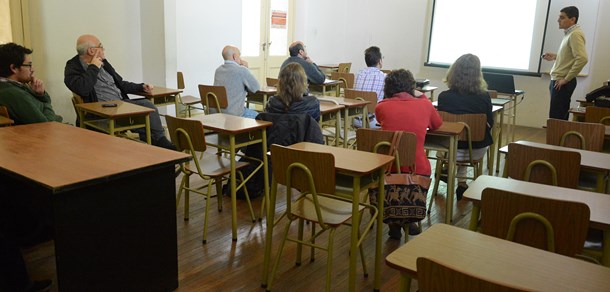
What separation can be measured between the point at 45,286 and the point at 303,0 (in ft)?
26.9

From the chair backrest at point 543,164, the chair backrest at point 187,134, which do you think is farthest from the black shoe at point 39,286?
the chair backrest at point 543,164

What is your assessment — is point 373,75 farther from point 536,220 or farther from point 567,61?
point 536,220

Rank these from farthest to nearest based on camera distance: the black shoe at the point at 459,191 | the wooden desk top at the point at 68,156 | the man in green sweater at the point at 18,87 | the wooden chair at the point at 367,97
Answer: the wooden chair at the point at 367,97 → the black shoe at the point at 459,191 → the man in green sweater at the point at 18,87 → the wooden desk top at the point at 68,156

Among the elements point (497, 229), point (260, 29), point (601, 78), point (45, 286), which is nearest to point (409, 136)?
point (497, 229)

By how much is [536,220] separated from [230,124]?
6.73ft

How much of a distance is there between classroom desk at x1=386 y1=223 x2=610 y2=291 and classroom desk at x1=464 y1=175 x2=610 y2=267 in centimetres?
37

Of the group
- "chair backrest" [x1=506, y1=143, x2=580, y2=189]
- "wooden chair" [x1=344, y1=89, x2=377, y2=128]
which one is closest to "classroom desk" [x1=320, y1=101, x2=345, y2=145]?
"wooden chair" [x1=344, y1=89, x2=377, y2=128]

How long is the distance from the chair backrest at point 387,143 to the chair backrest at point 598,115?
6.57 feet

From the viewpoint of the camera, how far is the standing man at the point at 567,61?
216 inches

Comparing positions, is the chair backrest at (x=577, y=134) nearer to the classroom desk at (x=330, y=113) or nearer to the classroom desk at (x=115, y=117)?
the classroom desk at (x=330, y=113)

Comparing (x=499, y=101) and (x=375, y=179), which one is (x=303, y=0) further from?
(x=375, y=179)

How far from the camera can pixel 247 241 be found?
125 inches

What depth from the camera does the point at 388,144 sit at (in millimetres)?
2871

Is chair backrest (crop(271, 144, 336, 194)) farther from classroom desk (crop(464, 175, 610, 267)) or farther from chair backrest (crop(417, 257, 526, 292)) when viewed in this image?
chair backrest (crop(417, 257, 526, 292))
